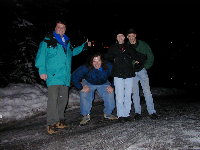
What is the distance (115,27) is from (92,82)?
9848 mm

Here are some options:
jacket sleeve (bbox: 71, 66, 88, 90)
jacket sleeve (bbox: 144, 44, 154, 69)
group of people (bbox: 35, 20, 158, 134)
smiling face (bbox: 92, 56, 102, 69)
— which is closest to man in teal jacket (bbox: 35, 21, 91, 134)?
group of people (bbox: 35, 20, 158, 134)

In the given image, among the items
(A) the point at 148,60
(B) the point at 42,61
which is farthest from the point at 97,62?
(B) the point at 42,61

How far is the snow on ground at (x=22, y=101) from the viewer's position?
7.30 m

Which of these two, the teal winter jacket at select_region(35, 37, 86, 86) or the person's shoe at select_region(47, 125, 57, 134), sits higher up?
the teal winter jacket at select_region(35, 37, 86, 86)

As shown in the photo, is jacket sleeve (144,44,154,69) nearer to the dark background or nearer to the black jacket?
the black jacket

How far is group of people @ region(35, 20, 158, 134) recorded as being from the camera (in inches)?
219

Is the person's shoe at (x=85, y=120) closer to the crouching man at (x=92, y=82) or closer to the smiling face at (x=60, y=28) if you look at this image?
the crouching man at (x=92, y=82)

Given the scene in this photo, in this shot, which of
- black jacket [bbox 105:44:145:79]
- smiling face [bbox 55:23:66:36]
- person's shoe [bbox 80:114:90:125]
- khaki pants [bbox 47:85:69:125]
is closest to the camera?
khaki pants [bbox 47:85:69:125]

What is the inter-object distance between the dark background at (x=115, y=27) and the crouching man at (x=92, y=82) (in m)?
4.24

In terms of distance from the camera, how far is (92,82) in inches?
258

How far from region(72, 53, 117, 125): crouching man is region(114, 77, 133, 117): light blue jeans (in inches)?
15.6

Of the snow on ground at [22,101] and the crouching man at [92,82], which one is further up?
the crouching man at [92,82]

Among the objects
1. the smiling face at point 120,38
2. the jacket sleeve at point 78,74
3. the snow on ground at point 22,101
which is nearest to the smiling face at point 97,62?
the jacket sleeve at point 78,74

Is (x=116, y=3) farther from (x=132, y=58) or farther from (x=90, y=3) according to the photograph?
(x=132, y=58)
